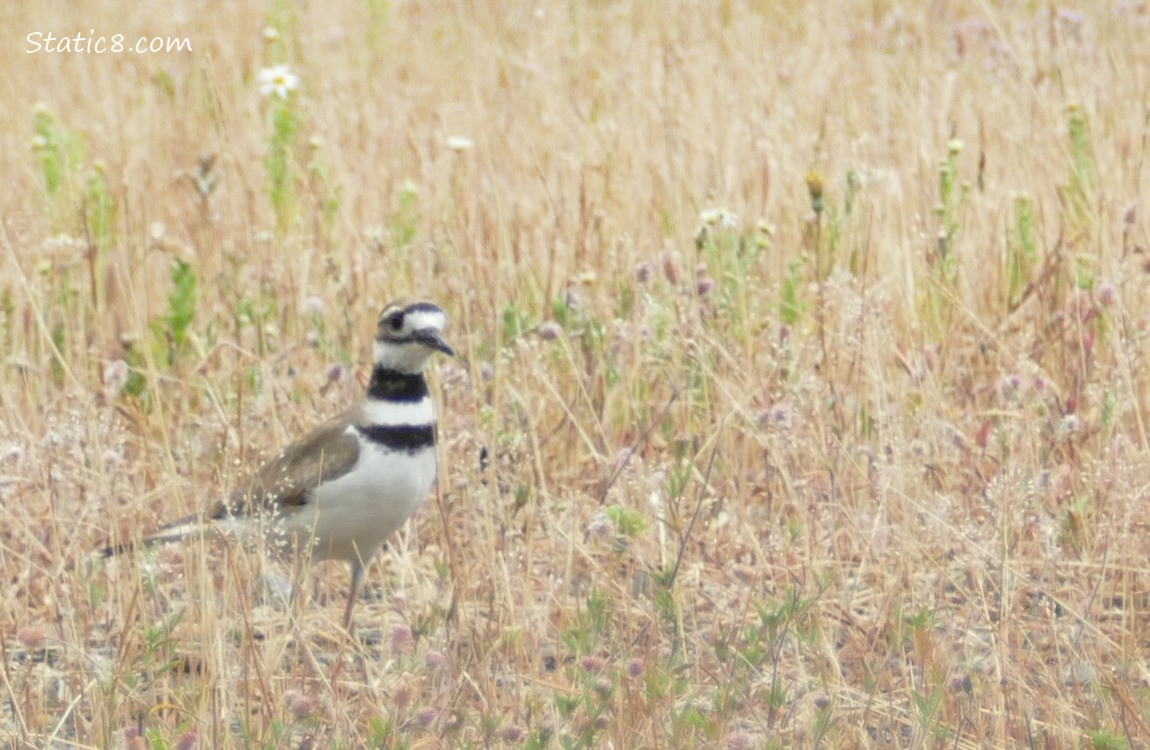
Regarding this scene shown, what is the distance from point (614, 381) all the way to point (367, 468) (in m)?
1.19

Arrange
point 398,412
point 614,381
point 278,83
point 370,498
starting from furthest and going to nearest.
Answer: point 278,83
point 614,381
point 398,412
point 370,498

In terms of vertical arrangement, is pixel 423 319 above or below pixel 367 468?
above

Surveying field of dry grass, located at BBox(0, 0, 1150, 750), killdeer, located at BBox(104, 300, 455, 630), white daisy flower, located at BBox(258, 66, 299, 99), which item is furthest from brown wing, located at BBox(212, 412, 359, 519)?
white daisy flower, located at BBox(258, 66, 299, 99)

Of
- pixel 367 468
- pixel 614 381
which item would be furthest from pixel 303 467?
pixel 614 381

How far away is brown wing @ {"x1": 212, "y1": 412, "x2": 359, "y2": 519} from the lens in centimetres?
431

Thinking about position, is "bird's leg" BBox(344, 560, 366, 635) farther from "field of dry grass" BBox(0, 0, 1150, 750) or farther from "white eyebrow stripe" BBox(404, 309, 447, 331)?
"white eyebrow stripe" BBox(404, 309, 447, 331)

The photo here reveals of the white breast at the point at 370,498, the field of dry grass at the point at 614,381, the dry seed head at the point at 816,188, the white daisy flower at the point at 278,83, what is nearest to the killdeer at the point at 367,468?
the white breast at the point at 370,498

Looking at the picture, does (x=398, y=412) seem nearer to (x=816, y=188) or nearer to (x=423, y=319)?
(x=423, y=319)

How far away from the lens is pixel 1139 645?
3.82 meters

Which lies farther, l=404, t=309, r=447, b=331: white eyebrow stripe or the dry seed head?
the dry seed head

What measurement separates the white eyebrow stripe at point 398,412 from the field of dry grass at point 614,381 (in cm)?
22

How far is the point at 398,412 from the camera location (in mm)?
4359

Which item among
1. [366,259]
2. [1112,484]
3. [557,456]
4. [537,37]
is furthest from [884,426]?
[537,37]

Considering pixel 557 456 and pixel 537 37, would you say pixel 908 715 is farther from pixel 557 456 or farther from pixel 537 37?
pixel 537 37
